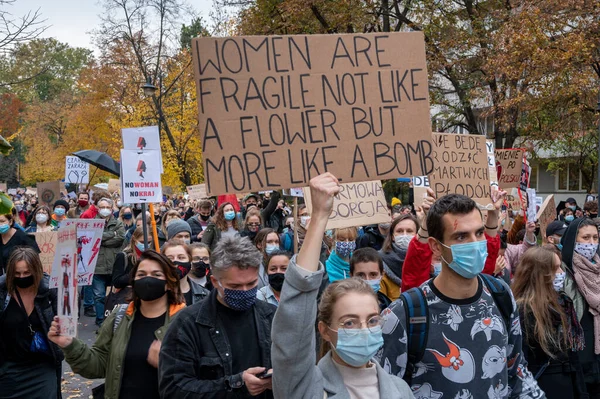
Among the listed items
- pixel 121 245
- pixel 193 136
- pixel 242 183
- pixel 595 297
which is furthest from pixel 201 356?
pixel 193 136

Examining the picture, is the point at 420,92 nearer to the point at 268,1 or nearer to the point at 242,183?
the point at 242,183

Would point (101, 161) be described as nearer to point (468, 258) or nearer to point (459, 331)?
point (468, 258)

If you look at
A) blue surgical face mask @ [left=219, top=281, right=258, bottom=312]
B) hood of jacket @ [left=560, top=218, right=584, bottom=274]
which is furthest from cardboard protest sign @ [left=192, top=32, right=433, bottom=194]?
hood of jacket @ [left=560, top=218, right=584, bottom=274]

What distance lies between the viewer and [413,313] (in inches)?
119

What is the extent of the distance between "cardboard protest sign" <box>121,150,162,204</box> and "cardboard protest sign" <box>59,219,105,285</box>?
7.83 feet

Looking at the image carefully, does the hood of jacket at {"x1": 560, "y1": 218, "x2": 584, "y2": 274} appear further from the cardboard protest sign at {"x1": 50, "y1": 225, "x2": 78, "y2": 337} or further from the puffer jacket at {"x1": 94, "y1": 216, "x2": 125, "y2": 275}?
the puffer jacket at {"x1": 94, "y1": 216, "x2": 125, "y2": 275}

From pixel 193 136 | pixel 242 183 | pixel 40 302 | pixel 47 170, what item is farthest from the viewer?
pixel 47 170

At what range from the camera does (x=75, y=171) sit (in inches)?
919

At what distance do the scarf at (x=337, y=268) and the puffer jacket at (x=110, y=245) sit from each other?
549cm

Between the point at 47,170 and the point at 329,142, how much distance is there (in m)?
49.8

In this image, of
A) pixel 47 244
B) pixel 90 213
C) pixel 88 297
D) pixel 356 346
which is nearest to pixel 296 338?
pixel 356 346

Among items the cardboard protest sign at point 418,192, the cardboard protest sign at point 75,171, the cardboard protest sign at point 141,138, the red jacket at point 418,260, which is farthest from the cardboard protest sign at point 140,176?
the cardboard protest sign at point 75,171

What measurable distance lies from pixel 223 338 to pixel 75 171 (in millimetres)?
21400

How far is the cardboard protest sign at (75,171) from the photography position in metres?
23.2
